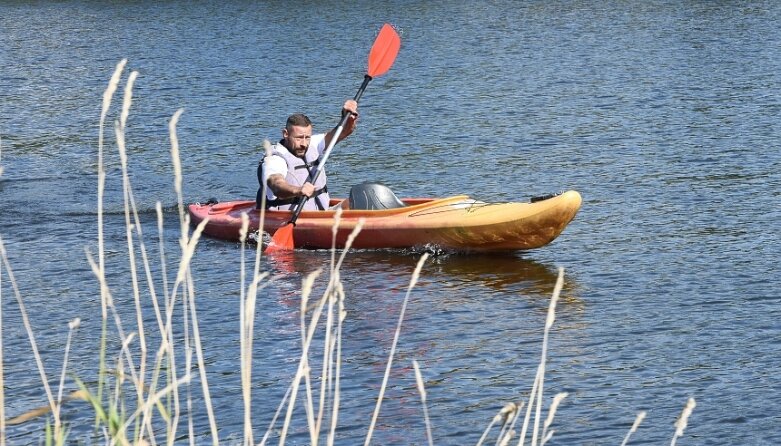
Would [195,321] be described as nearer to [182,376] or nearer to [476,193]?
[182,376]

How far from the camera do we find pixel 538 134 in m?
15.7

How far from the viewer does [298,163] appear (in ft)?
33.1

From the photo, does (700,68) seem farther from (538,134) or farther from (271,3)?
(271,3)

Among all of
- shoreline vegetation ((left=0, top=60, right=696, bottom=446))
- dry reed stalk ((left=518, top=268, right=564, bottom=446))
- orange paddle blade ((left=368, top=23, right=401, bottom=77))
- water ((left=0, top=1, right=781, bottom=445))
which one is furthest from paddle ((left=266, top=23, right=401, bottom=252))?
dry reed stalk ((left=518, top=268, right=564, bottom=446))

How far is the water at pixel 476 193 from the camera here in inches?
275

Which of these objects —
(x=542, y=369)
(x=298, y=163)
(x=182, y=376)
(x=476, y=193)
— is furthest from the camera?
(x=476, y=193)

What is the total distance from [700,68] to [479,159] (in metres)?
7.52

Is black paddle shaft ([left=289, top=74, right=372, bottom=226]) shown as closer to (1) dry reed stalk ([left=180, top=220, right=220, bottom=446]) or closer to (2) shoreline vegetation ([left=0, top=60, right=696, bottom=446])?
(2) shoreline vegetation ([left=0, top=60, right=696, bottom=446])

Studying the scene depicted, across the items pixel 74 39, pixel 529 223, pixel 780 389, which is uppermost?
pixel 74 39

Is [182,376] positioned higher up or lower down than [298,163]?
lower down

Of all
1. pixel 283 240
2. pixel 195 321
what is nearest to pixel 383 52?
pixel 283 240

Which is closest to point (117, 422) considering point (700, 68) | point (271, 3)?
point (700, 68)

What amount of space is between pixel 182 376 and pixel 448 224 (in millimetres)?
3263

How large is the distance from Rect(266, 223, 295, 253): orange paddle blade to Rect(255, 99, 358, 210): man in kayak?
9.4 inches
